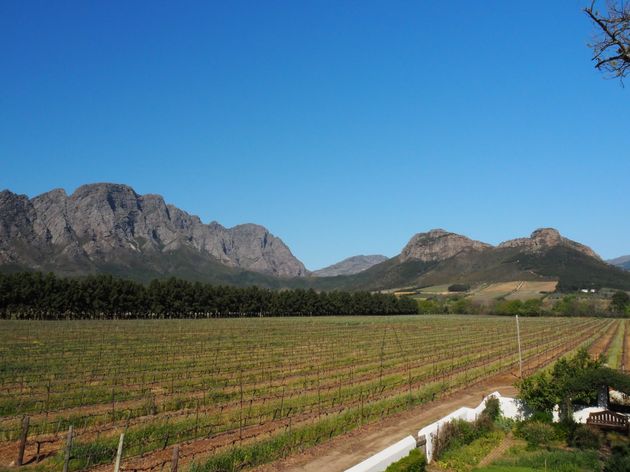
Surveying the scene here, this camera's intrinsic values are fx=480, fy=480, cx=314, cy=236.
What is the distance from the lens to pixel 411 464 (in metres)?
16.2

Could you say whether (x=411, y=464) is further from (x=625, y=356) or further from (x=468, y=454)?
(x=625, y=356)

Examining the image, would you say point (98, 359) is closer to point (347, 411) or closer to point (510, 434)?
point (347, 411)

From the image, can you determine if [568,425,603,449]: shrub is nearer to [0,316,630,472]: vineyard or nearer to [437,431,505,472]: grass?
[437,431,505,472]: grass

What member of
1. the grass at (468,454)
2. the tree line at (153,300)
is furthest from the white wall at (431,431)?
the tree line at (153,300)

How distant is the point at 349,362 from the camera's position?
43500mm

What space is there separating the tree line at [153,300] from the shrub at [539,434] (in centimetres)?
11010

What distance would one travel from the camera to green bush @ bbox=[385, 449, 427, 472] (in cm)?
1565

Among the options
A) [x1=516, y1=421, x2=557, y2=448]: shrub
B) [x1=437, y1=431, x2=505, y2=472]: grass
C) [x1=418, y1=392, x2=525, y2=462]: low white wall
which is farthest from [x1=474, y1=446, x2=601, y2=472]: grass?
[x1=418, y1=392, x2=525, y2=462]: low white wall

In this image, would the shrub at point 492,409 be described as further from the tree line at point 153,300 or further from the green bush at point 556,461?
the tree line at point 153,300

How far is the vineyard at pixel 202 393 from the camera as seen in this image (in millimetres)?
17562

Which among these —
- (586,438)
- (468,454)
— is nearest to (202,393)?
(468,454)

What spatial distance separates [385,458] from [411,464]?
963 millimetres

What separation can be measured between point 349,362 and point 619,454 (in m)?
26.1

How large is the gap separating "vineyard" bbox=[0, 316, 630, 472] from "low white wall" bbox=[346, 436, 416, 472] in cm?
414
